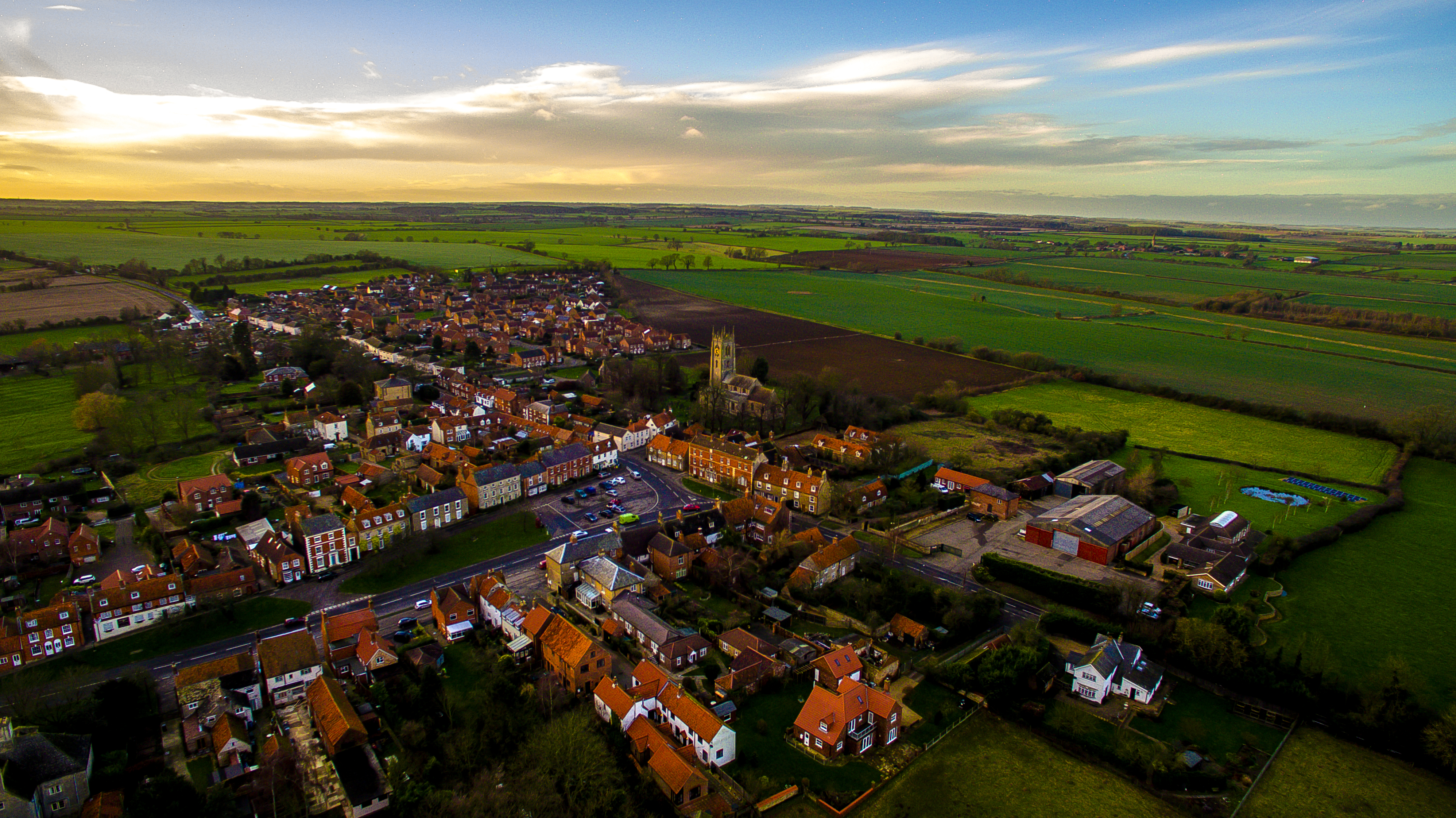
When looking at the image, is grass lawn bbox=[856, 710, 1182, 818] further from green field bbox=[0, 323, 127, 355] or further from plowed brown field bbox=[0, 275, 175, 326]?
plowed brown field bbox=[0, 275, 175, 326]

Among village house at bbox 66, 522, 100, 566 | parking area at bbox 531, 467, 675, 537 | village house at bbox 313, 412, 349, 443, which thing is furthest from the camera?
village house at bbox 313, 412, 349, 443

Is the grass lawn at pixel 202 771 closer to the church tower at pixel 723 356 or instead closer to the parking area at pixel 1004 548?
the parking area at pixel 1004 548

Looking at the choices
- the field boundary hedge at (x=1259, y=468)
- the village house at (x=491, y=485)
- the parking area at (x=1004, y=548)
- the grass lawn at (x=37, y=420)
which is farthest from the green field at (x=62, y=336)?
the field boundary hedge at (x=1259, y=468)

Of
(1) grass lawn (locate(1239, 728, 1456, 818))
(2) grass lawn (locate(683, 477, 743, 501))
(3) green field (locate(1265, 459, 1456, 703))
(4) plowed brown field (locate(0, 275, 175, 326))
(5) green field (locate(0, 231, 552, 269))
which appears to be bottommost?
(2) grass lawn (locate(683, 477, 743, 501))

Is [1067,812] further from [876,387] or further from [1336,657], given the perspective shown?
[876,387]

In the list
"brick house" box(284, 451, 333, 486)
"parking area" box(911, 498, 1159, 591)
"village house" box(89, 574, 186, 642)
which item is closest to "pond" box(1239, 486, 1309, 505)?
"parking area" box(911, 498, 1159, 591)

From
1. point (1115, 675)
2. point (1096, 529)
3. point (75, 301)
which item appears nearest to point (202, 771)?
point (1115, 675)

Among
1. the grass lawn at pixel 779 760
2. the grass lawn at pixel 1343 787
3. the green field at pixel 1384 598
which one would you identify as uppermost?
the green field at pixel 1384 598
